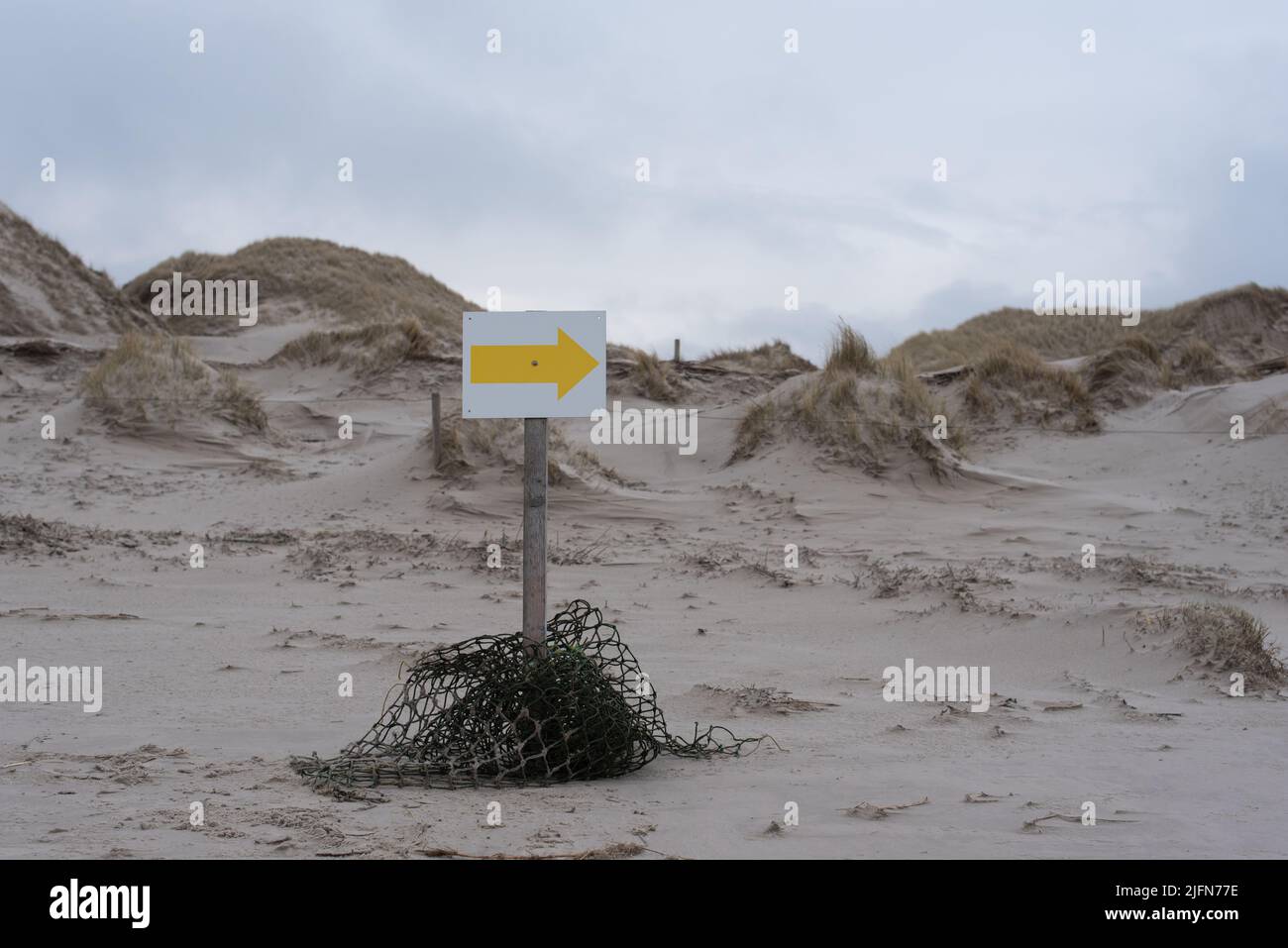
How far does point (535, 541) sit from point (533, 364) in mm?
643

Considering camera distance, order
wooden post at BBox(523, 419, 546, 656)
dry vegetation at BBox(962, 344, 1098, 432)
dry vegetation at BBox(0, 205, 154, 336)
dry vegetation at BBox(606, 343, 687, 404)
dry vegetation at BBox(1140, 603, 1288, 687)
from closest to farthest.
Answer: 1. wooden post at BBox(523, 419, 546, 656)
2. dry vegetation at BBox(1140, 603, 1288, 687)
3. dry vegetation at BBox(962, 344, 1098, 432)
4. dry vegetation at BBox(606, 343, 687, 404)
5. dry vegetation at BBox(0, 205, 154, 336)

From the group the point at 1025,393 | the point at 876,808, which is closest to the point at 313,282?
the point at 1025,393

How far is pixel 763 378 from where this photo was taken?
21031mm

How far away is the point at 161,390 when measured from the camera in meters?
14.5

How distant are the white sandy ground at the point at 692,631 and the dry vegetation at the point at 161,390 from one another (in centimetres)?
42

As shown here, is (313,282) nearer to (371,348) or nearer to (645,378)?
(371,348)

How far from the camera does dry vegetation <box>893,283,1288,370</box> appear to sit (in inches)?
1161

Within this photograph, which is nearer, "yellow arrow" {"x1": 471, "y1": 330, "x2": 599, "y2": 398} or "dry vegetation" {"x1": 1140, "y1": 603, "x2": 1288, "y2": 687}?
"yellow arrow" {"x1": 471, "y1": 330, "x2": 599, "y2": 398}

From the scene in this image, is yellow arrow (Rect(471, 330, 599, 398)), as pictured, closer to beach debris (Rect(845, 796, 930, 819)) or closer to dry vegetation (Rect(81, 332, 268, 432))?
beach debris (Rect(845, 796, 930, 819))

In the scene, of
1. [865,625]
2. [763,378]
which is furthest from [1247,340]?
[865,625]

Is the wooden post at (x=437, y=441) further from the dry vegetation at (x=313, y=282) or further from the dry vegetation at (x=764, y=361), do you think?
the dry vegetation at (x=313, y=282)

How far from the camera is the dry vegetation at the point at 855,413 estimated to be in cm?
1345

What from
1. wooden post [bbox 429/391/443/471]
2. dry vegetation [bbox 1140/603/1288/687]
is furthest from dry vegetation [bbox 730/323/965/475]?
dry vegetation [bbox 1140/603/1288/687]

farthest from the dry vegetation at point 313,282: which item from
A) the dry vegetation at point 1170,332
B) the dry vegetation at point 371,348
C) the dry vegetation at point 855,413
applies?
the dry vegetation at point 855,413
